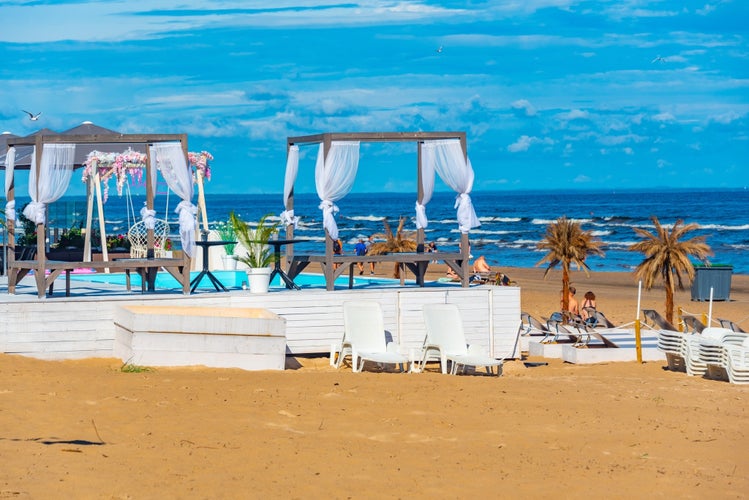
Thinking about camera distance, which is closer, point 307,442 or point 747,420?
point 307,442

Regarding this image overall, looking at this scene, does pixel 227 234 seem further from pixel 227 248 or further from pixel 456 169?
pixel 456 169

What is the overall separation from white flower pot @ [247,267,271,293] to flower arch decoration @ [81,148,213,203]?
3.63 metres

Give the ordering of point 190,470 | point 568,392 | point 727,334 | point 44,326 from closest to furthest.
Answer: point 190,470 → point 568,392 → point 44,326 → point 727,334

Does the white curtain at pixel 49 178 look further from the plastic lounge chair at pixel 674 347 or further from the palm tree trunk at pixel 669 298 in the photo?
the palm tree trunk at pixel 669 298

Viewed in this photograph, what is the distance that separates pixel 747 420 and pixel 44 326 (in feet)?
22.4

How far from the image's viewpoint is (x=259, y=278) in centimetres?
1188

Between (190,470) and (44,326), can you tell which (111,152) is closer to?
(44,326)

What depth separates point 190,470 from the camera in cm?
589

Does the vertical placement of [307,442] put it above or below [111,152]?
below

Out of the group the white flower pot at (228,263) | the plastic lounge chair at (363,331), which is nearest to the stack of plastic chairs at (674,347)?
the plastic lounge chair at (363,331)

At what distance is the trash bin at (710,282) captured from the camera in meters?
23.7


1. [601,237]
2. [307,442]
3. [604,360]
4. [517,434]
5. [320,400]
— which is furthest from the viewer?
[601,237]

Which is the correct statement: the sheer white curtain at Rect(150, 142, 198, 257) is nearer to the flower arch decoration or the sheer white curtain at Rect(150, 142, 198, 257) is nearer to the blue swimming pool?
the blue swimming pool

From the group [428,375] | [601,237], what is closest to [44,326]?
[428,375]
